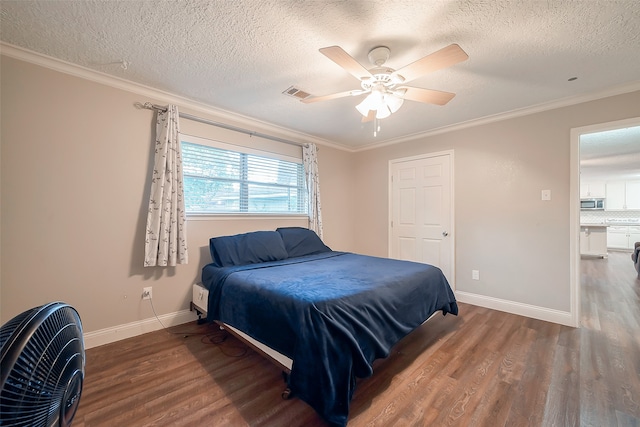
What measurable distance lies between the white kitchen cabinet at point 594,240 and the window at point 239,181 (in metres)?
7.57

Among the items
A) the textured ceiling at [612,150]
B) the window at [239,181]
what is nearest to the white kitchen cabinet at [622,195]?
the textured ceiling at [612,150]

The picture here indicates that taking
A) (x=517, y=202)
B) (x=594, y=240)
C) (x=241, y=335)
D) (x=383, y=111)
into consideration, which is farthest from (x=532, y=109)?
(x=594, y=240)

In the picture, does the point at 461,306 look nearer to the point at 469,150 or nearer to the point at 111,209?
the point at 469,150

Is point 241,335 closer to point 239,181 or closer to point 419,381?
point 419,381

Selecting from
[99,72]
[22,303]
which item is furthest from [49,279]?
[99,72]

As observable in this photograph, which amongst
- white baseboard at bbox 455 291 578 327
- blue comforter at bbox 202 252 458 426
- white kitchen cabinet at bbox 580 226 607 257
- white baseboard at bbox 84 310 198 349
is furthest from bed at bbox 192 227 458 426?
white kitchen cabinet at bbox 580 226 607 257

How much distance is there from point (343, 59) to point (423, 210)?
8.92ft

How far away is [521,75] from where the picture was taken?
225 centimetres

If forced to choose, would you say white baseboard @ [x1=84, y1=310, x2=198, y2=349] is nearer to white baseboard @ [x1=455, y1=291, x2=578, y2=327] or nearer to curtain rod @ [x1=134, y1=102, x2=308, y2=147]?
curtain rod @ [x1=134, y1=102, x2=308, y2=147]

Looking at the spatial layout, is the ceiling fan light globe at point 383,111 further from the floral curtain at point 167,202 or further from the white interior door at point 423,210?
the floral curtain at point 167,202

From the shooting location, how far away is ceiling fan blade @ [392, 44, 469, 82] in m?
1.51

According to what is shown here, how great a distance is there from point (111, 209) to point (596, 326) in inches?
188

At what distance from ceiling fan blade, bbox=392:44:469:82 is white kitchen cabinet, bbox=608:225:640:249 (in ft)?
32.3

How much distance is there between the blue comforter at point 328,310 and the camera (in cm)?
143
